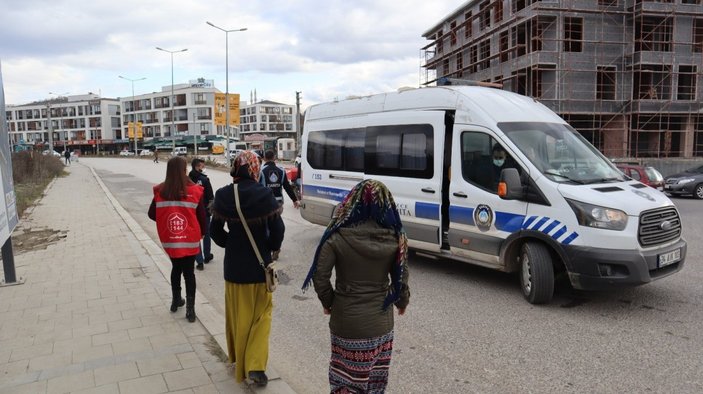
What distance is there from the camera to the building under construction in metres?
33.0

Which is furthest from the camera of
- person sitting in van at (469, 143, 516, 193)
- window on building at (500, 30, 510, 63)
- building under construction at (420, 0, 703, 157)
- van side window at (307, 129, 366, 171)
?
window on building at (500, 30, 510, 63)

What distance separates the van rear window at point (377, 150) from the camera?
7.43m

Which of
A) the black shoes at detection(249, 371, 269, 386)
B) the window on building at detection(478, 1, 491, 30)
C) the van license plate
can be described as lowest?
the black shoes at detection(249, 371, 269, 386)

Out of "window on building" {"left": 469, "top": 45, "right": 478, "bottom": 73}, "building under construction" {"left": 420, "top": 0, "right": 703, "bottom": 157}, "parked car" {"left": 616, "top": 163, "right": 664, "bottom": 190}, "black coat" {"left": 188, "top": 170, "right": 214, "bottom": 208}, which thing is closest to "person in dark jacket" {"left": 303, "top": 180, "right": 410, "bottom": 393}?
"black coat" {"left": 188, "top": 170, "right": 214, "bottom": 208}

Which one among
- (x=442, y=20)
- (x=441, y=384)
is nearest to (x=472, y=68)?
(x=442, y=20)

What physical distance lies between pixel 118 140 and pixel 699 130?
111 m

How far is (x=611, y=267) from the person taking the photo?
17.9 ft

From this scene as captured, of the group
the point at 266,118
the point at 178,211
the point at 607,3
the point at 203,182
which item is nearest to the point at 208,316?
the point at 178,211

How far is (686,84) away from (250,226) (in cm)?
3984

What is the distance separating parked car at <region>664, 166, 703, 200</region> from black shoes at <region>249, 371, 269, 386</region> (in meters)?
20.3

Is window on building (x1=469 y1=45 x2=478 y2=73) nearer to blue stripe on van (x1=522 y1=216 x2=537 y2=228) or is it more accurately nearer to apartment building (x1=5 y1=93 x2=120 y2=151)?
blue stripe on van (x1=522 y1=216 x2=537 y2=228)

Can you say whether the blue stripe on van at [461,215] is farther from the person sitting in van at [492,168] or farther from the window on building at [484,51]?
the window on building at [484,51]

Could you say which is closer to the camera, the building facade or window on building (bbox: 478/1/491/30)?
window on building (bbox: 478/1/491/30)

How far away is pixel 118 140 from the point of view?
115125 mm
